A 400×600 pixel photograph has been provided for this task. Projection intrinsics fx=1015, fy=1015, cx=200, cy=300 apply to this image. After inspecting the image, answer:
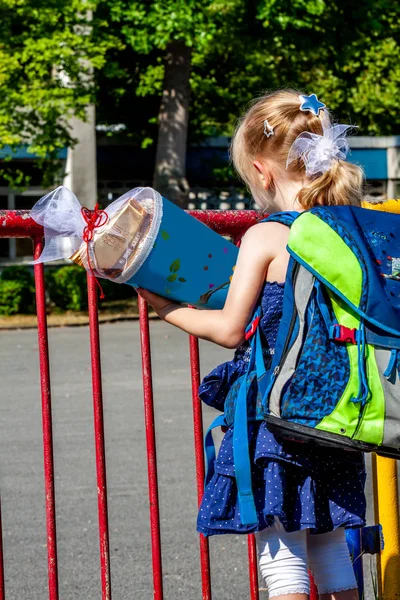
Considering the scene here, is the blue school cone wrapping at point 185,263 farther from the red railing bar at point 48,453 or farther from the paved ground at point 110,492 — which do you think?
the paved ground at point 110,492

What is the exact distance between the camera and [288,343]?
2473mm

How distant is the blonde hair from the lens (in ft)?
8.60

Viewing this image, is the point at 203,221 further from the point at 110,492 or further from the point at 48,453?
the point at 110,492

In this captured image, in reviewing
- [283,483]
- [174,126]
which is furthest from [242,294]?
[174,126]

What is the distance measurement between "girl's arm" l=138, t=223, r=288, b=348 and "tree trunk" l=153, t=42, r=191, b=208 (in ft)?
65.0

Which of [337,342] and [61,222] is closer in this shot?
[337,342]

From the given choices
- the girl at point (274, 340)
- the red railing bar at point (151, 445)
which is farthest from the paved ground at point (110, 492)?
the girl at point (274, 340)

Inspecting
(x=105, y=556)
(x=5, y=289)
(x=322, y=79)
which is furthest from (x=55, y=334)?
(x=322, y=79)

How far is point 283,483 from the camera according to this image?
8.34 feet

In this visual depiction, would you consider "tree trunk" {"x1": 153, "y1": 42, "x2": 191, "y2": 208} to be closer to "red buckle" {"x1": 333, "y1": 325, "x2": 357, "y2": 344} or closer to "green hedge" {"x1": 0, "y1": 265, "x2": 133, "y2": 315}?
"green hedge" {"x1": 0, "y1": 265, "x2": 133, "y2": 315}

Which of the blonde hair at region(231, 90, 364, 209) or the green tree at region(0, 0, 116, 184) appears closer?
the blonde hair at region(231, 90, 364, 209)

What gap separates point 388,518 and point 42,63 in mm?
16971

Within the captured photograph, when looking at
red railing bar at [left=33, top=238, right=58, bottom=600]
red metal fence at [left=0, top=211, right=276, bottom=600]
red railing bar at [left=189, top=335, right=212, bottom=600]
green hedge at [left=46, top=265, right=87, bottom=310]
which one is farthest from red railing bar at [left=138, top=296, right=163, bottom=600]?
green hedge at [left=46, top=265, right=87, bottom=310]

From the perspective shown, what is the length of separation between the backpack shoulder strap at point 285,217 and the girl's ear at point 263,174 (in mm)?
105
